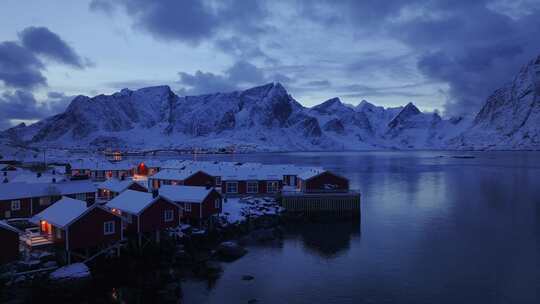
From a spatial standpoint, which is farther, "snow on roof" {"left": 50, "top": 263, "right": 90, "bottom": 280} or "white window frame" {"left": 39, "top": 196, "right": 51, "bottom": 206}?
"white window frame" {"left": 39, "top": 196, "right": 51, "bottom": 206}

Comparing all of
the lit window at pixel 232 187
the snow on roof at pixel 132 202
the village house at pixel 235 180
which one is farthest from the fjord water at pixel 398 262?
the lit window at pixel 232 187

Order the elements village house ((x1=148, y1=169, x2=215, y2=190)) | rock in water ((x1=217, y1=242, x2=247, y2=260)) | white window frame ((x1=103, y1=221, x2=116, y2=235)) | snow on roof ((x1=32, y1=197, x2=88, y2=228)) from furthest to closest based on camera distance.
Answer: village house ((x1=148, y1=169, x2=215, y2=190)), rock in water ((x1=217, y1=242, x2=247, y2=260)), white window frame ((x1=103, y1=221, x2=116, y2=235)), snow on roof ((x1=32, y1=197, x2=88, y2=228))

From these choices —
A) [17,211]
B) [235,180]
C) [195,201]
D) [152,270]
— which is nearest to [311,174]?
[235,180]

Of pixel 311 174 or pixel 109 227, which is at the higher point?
pixel 311 174

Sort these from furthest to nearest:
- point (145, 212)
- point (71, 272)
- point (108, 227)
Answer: point (145, 212), point (108, 227), point (71, 272)

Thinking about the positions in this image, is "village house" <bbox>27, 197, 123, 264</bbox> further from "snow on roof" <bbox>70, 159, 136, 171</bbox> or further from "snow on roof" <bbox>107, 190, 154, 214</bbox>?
"snow on roof" <bbox>70, 159, 136, 171</bbox>

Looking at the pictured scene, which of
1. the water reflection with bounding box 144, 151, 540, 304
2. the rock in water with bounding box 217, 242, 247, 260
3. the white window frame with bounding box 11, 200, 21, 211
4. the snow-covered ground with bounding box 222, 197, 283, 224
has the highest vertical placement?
the white window frame with bounding box 11, 200, 21, 211

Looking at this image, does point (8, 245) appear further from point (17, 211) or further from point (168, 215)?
point (17, 211)

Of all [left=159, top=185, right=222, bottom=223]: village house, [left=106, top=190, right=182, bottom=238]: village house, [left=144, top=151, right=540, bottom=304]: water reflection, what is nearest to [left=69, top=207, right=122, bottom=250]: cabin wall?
[left=106, top=190, right=182, bottom=238]: village house
